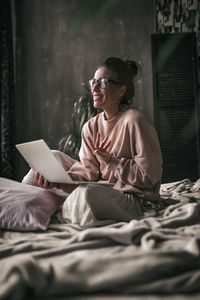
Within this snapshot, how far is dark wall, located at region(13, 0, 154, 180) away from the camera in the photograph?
439cm

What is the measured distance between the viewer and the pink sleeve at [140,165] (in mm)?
1678

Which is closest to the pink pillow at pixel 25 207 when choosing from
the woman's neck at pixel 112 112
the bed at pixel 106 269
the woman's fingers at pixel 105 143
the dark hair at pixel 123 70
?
the bed at pixel 106 269

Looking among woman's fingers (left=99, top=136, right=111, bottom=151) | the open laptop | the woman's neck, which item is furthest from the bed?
the woman's neck

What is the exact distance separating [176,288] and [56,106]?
385 cm

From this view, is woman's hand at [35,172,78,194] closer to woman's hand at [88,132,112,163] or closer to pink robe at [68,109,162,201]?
pink robe at [68,109,162,201]

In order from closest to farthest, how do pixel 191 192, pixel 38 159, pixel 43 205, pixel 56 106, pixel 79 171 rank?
pixel 43 205 → pixel 38 159 → pixel 79 171 → pixel 191 192 → pixel 56 106

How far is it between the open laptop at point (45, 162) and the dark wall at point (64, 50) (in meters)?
2.68

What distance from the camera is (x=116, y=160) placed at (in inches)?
67.4

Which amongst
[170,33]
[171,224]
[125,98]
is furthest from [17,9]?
[171,224]

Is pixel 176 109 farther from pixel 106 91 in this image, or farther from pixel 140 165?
pixel 140 165

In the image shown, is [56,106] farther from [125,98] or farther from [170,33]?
[125,98]

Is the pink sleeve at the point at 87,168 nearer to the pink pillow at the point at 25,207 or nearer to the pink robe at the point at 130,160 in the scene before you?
the pink robe at the point at 130,160

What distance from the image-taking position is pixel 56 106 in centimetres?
443

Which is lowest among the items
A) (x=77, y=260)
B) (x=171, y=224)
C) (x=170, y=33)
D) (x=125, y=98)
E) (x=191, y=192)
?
(x=191, y=192)
